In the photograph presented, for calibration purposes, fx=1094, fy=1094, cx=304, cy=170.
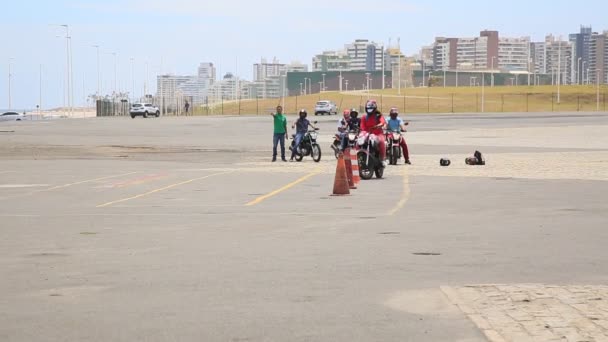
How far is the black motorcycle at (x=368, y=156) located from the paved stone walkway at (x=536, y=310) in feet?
55.9

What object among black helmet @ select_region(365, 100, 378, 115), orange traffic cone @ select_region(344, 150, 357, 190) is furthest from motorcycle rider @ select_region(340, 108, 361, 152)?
orange traffic cone @ select_region(344, 150, 357, 190)

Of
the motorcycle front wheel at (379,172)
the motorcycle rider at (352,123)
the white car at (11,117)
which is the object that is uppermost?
the motorcycle rider at (352,123)

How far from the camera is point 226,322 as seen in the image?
8.34 m

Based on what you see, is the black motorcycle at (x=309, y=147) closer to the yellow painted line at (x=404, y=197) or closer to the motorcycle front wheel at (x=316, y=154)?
the motorcycle front wheel at (x=316, y=154)

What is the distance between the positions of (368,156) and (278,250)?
14.4 meters

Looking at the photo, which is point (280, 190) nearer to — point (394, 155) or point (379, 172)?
point (379, 172)

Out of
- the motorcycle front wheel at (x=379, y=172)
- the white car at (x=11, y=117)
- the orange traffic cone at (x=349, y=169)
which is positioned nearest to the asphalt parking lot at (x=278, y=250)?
the orange traffic cone at (x=349, y=169)

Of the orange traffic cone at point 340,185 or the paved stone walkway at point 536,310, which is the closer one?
the paved stone walkway at point 536,310

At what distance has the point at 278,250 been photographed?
42.6 feet

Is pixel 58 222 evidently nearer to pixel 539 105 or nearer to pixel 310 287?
pixel 310 287

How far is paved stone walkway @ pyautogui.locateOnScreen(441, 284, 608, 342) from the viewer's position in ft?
25.5

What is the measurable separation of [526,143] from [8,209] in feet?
113

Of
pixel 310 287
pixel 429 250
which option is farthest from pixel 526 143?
pixel 310 287

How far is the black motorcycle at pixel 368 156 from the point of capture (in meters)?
27.0
